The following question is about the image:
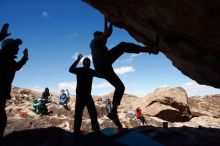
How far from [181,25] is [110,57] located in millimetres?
2150

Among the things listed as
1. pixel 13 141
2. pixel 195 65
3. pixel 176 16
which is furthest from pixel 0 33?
pixel 195 65

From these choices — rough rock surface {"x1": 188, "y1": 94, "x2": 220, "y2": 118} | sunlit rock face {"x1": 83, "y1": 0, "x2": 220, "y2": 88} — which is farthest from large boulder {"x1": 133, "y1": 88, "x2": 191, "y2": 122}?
sunlit rock face {"x1": 83, "y1": 0, "x2": 220, "y2": 88}

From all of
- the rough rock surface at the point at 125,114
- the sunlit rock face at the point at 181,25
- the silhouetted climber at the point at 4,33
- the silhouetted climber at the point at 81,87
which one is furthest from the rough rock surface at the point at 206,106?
the silhouetted climber at the point at 4,33

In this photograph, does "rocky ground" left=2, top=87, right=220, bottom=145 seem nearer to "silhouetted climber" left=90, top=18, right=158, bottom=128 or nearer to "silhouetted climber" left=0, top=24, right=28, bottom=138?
"silhouetted climber" left=90, top=18, right=158, bottom=128

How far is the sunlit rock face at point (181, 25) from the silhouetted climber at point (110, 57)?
3.08 feet

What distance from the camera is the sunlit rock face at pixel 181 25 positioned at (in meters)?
6.31

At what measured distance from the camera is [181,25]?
7148mm

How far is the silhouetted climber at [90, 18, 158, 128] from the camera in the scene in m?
7.39

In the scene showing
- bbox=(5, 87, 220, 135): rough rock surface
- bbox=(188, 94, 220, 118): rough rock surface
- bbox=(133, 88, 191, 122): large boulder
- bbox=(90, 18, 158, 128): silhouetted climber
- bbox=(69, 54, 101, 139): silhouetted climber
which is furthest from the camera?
bbox=(188, 94, 220, 118): rough rock surface

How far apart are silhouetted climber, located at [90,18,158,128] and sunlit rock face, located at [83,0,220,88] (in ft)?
3.08

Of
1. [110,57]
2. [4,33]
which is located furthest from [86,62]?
[4,33]

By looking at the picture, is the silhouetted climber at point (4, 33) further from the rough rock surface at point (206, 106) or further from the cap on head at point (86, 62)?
the rough rock surface at point (206, 106)

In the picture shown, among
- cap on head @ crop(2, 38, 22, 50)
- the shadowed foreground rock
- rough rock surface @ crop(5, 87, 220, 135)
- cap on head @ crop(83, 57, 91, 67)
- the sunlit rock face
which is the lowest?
the shadowed foreground rock

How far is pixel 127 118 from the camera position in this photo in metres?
→ 21.3
